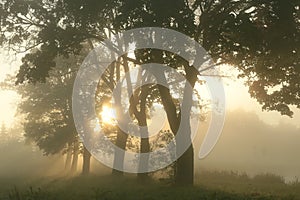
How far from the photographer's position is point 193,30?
19.8 meters

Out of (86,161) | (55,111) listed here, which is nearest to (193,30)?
(86,161)

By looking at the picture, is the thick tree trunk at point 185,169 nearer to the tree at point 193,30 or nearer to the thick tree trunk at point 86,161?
the tree at point 193,30

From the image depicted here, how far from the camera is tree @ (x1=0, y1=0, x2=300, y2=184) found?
19.3 metres

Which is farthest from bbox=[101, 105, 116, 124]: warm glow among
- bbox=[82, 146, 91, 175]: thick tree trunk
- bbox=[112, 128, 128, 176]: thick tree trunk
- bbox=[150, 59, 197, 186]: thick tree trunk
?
bbox=[150, 59, 197, 186]: thick tree trunk

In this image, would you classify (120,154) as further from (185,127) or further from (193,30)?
(193,30)

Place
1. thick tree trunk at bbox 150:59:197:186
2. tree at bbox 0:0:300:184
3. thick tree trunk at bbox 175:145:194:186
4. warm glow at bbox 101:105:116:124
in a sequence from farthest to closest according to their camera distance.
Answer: warm glow at bbox 101:105:116:124
thick tree trunk at bbox 150:59:197:186
thick tree trunk at bbox 175:145:194:186
tree at bbox 0:0:300:184

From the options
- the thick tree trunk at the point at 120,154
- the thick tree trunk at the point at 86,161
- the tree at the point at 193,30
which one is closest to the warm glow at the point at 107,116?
the thick tree trunk at the point at 86,161

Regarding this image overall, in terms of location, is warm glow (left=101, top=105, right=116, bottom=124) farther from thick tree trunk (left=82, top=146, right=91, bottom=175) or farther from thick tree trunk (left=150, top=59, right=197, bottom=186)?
thick tree trunk (left=150, top=59, right=197, bottom=186)

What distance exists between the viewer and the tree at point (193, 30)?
1928cm

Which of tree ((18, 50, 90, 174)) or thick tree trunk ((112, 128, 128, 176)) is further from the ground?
tree ((18, 50, 90, 174))

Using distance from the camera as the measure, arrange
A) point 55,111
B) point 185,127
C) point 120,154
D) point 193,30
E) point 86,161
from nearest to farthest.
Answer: point 193,30 < point 185,127 < point 120,154 < point 86,161 < point 55,111

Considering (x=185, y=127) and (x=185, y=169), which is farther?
(x=185, y=127)

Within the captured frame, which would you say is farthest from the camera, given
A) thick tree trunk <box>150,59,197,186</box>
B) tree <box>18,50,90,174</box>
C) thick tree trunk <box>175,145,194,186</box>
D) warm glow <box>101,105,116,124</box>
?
tree <box>18,50,90,174</box>

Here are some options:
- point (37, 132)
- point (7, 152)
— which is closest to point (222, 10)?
point (37, 132)
